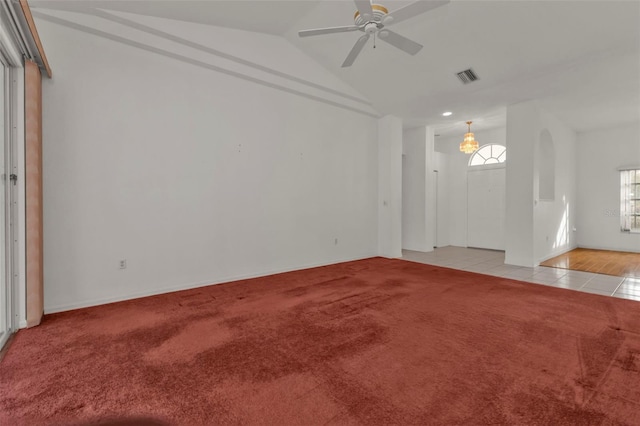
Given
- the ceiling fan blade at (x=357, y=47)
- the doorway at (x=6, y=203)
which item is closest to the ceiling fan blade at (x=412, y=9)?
the ceiling fan blade at (x=357, y=47)

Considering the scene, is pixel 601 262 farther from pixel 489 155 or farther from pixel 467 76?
pixel 467 76

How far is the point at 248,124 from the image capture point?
4.65 m

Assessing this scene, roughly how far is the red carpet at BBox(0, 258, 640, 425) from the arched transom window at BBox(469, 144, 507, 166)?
482 centimetres

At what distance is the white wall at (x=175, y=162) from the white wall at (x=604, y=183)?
6.84 m

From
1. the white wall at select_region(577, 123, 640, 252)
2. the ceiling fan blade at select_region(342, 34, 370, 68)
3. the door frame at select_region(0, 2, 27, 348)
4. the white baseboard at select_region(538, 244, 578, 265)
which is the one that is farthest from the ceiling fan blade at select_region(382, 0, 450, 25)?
the white wall at select_region(577, 123, 640, 252)

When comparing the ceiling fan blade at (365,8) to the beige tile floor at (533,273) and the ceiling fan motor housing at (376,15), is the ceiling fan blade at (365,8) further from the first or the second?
the beige tile floor at (533,273)

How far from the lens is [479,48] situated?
4121 mm

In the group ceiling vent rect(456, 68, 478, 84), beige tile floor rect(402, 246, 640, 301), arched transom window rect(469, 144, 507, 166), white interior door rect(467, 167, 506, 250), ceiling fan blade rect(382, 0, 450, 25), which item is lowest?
beige tile floor rect(402, 246, 640, 301)

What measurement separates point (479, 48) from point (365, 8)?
233 centimetres

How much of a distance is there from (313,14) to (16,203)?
403 centimetres

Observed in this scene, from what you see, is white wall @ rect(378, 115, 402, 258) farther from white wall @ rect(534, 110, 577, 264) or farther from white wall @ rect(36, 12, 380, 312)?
white wall @ rect(534, 110, 577, 264)

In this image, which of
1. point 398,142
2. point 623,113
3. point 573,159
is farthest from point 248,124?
point 573,159

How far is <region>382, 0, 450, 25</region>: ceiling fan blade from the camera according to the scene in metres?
2.55

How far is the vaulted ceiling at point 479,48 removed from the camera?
3.45 metres
